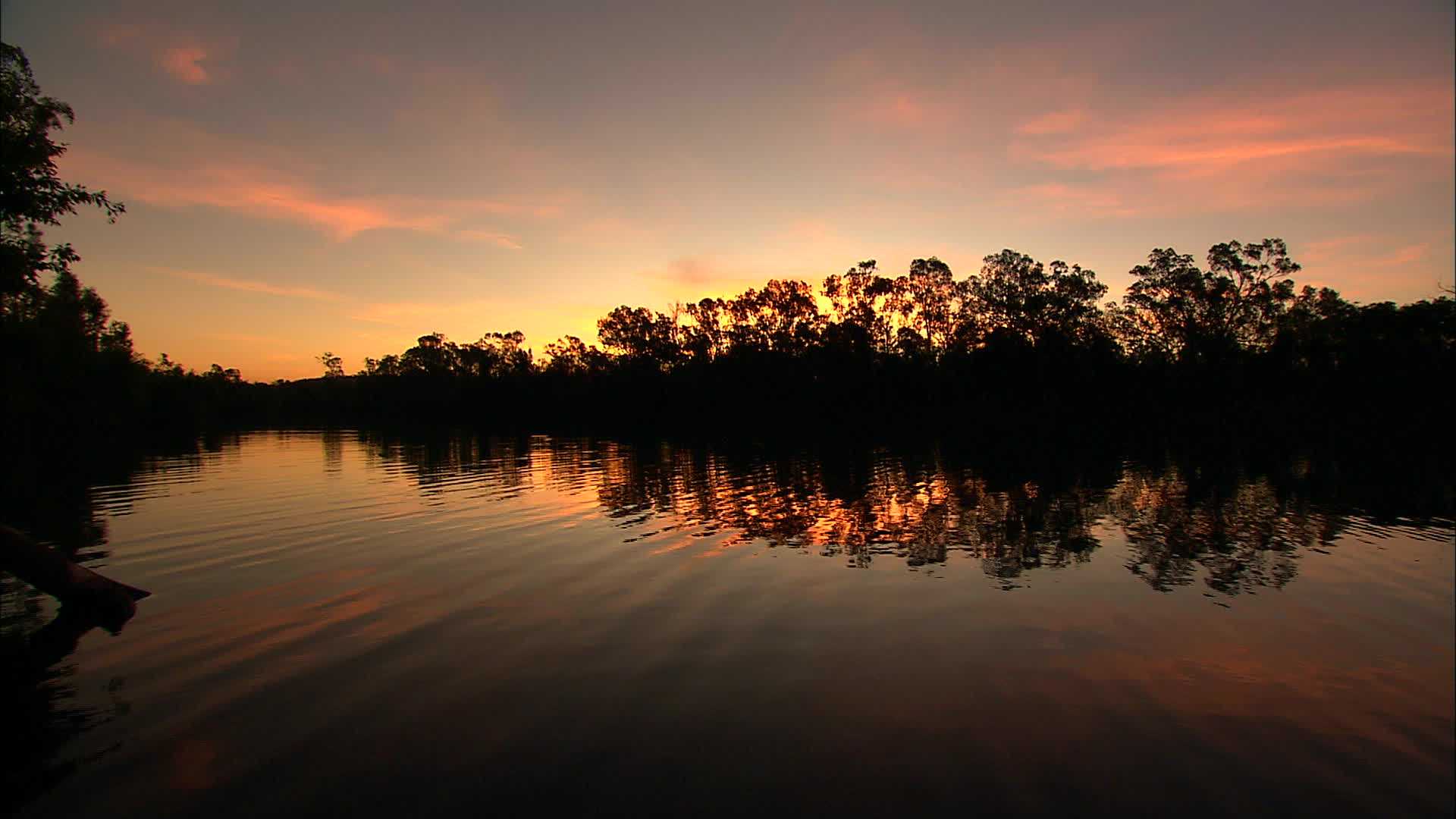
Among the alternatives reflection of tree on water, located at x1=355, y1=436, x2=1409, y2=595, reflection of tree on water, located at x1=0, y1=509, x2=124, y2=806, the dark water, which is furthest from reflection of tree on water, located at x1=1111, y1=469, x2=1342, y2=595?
reflection of tree on water, located at x1=0, y1=509, x2=124, y2=806

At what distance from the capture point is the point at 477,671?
9.34 m

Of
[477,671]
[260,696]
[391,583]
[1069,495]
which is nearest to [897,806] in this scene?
[477,671]

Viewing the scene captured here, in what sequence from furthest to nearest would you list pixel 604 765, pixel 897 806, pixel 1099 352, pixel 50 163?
pixel 1099 352 → pixel 50 163 → pixel 604 765 → pixel 897 806

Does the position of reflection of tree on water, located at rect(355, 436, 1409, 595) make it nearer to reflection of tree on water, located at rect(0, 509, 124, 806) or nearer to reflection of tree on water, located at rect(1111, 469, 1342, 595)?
reflection of tree on water, located at rect(1111, 469, 1342, 595)

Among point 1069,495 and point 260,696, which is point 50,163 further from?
point 1069,495

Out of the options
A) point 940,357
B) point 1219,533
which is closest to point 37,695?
point 1219,533

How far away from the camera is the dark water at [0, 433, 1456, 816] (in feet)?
21.4

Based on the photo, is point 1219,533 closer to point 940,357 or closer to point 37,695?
point 37,695

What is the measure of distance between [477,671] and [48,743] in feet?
14.9

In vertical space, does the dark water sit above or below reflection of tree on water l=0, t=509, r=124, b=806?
below

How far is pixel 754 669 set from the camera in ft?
30.6

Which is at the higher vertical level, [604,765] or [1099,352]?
[1099,352]

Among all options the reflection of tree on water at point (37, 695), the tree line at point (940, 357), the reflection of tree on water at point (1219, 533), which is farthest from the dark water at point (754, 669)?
the tree line at point (940, 357)

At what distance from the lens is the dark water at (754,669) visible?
6.53 m
